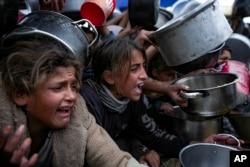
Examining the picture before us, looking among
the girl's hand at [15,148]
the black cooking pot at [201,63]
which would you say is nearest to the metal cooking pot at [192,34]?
the black cooking pot at [201,63]

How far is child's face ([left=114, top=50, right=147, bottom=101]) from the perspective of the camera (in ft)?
5.63

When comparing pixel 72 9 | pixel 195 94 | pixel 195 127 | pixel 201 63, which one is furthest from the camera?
pixel 72 9

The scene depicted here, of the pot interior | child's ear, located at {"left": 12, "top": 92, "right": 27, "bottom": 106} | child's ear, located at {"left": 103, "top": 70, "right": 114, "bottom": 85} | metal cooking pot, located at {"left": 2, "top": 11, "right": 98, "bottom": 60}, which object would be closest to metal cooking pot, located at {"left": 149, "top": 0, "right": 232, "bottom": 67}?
the pot interior

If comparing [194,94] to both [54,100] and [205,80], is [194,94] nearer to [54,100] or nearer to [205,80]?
[205,80]

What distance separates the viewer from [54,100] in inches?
50.3

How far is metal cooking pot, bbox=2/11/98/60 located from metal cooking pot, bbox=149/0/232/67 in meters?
0.46

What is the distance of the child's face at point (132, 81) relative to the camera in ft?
5.63

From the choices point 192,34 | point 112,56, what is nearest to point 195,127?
point 192,34

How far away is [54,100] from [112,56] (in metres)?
0.51

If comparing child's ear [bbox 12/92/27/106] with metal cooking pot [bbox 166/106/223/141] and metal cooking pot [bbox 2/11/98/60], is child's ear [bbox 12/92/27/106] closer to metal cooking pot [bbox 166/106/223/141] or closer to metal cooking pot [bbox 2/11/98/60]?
metal cooking pot [bbox 2/11/98/60]

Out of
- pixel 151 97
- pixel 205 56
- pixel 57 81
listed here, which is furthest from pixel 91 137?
pixel 151 97

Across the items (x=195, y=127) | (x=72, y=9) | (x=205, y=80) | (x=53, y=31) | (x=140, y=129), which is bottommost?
(x=195, y=127)

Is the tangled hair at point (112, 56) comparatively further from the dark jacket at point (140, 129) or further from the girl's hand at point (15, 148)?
the girl's hand at point (15, 148)

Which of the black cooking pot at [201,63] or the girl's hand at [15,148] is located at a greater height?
the girl's hand at [15,148]
